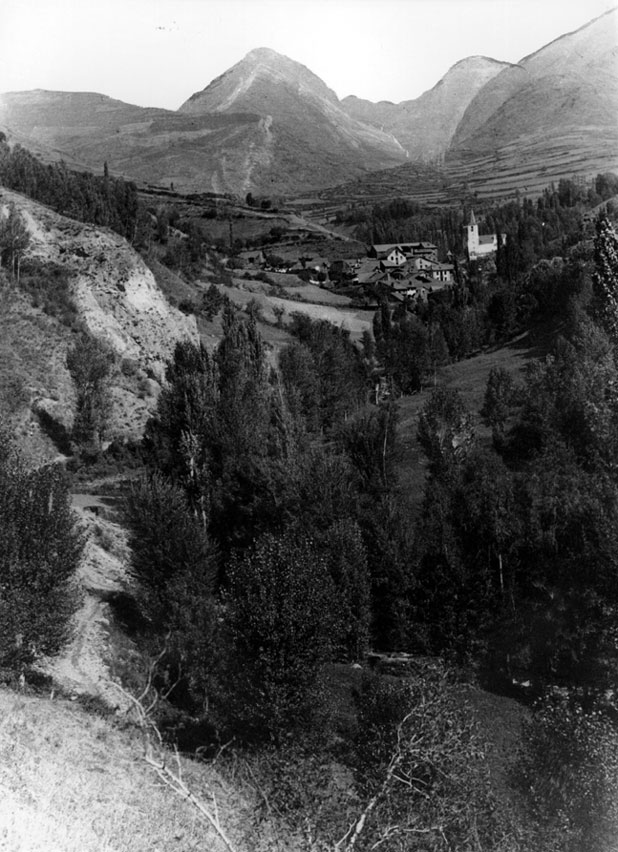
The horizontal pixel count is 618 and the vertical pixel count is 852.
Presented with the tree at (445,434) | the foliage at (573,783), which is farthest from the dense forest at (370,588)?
the tree at (445,434)

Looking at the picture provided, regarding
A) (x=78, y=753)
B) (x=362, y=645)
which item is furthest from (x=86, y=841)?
(x=362, y=645)

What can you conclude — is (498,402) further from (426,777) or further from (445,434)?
(426,777)

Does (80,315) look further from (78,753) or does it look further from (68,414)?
(78,753)

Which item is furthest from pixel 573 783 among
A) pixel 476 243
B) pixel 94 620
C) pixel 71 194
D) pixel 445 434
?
pixel 476 243

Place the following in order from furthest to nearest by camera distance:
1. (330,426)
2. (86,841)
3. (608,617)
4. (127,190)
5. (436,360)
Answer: (127,190)
(436,360)
(330,426)
(608,617)
(86,841)

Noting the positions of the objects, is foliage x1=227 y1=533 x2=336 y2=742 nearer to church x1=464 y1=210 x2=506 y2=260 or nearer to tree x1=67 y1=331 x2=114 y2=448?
tree x1=67 y1=331 x2=114 y2=448

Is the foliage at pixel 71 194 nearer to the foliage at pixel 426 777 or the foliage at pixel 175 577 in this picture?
the foliage at pixel 175 577
